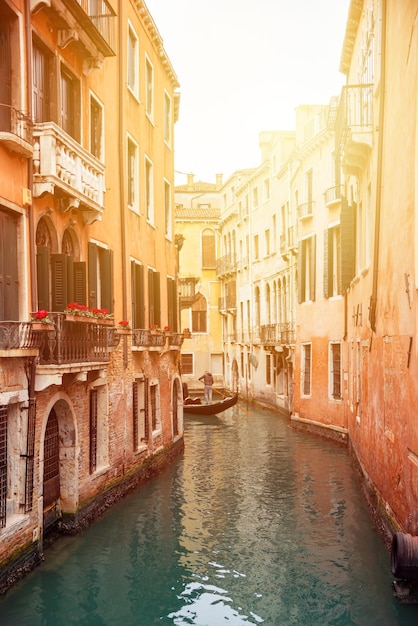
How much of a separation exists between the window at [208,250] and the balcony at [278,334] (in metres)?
12.4

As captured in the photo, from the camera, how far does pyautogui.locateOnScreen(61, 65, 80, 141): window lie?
35.9 feet

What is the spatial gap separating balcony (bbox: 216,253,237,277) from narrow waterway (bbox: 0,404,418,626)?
23.5 metres

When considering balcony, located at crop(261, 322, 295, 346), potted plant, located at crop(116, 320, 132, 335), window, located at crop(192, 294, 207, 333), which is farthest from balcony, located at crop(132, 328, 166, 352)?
window, located at crop(192, 294, 207, 333)

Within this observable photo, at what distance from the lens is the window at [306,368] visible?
23484mm

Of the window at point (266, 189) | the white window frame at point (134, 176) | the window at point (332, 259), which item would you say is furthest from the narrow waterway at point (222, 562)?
the window at point (266, 189)

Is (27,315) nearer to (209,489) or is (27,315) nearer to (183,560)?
(183,560)

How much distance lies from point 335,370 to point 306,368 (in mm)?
2566

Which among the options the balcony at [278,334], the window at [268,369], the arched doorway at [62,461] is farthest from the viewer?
the window at [268,369]

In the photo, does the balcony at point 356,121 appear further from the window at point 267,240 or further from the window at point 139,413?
the window at point 267,240

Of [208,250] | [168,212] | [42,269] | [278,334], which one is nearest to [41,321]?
[42,269]

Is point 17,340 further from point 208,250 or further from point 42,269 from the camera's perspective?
point 208,250

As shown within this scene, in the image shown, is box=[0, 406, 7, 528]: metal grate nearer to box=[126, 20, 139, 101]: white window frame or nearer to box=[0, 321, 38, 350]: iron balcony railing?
box=[0, 321, 38, 350]: iron balcony railing

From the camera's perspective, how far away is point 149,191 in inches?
648

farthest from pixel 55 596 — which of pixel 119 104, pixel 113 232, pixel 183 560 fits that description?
pixel 119 104
